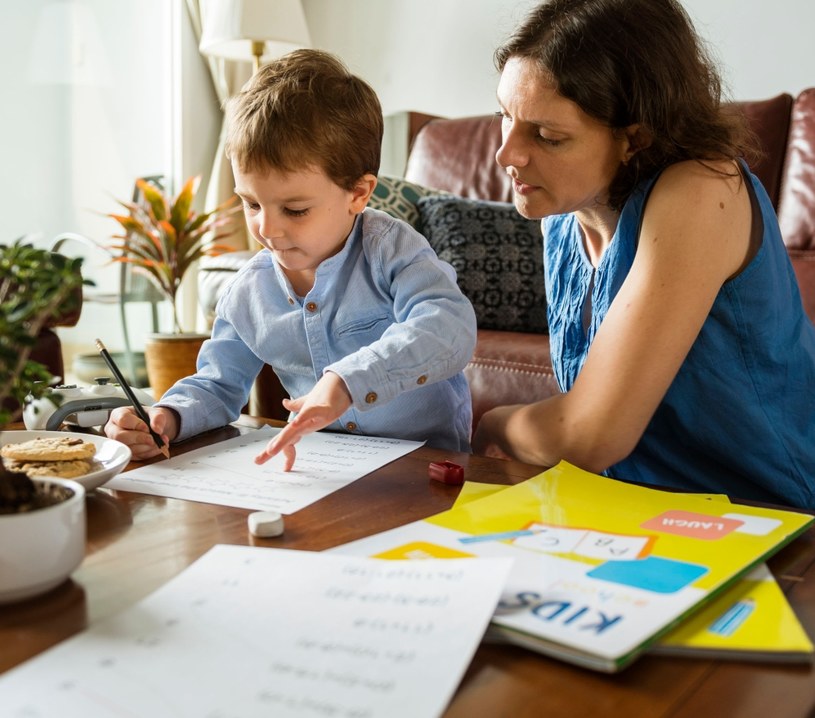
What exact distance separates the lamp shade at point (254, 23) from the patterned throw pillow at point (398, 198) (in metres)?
1.09

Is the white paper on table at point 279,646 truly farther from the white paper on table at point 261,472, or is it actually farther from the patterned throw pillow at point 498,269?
the patterned throw pillow at point 498,269

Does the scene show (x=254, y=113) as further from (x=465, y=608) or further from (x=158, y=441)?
(x=465, y=608)

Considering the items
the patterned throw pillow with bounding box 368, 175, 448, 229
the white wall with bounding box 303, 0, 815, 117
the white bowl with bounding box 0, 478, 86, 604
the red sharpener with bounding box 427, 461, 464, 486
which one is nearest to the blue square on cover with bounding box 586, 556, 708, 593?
the red sharpener with bounding box 427, 461, 464, 486

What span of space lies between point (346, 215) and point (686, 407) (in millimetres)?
524

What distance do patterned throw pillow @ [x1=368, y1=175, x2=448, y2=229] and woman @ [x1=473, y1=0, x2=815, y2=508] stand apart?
4.39ft

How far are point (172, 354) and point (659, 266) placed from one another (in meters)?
2.17

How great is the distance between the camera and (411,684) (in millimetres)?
452

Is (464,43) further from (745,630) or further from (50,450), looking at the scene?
(745,630)

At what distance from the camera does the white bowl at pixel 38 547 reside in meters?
0.54

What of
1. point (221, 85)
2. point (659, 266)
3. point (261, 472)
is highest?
point (221, 85)

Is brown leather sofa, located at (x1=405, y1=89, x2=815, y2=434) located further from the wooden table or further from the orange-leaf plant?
the wooden table

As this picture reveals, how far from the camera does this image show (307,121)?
1.11 meters

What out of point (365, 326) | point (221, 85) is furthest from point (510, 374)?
point (221, 85)

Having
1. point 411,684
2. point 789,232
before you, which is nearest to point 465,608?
point 411,684
